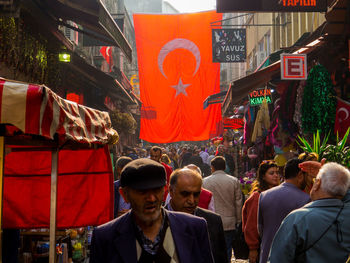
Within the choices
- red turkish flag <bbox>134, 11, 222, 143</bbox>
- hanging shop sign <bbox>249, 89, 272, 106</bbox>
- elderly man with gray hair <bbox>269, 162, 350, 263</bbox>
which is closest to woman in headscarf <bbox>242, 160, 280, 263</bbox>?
elderly man with gray hair <bbox>269, 162, 350, 263</bbox>

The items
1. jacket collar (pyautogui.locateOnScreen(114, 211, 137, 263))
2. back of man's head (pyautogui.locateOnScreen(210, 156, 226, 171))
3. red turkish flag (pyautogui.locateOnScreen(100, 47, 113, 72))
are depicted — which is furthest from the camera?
red turkish flag (pyautogui.locateOnScreen(100, 47, 113, 72))

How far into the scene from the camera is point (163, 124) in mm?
18875

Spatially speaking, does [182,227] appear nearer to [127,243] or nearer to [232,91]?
[127,243]

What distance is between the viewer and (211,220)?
165 inches

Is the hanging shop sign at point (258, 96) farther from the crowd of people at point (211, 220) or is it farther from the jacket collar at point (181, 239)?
the jacket collar at point (181, 239)

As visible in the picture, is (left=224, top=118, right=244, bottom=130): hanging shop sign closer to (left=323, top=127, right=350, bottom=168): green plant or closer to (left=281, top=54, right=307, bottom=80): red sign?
(left=281, top=54, right=307, bottom=80): red sign

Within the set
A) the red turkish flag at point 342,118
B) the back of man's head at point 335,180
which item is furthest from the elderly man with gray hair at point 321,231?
the red turkish flag at point 342,118

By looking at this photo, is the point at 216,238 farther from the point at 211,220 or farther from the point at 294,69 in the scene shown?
the point at 294,69

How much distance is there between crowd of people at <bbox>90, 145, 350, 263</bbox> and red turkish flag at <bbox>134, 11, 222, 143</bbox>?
1247 centimetres

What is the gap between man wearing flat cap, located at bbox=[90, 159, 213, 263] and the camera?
2623 millimetres

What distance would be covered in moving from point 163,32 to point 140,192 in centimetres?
1718

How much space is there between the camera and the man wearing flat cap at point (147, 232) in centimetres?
262

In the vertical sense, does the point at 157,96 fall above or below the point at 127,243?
above

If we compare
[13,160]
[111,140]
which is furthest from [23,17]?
[111,140]
